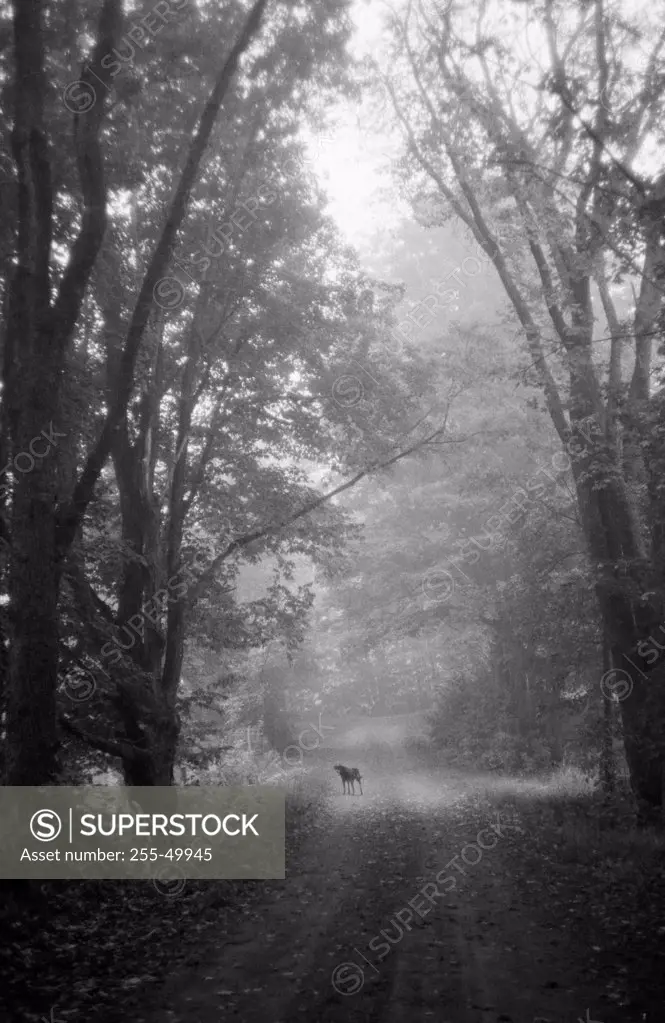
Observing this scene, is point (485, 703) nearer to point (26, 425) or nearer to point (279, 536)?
point (279, 536)

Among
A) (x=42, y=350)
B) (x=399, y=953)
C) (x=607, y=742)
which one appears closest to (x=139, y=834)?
(x=399, y=953)

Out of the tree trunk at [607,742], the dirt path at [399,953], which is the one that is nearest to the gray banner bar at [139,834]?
the dirt path at [399,953]

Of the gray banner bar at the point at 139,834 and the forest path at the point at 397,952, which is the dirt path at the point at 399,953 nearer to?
the forest path at the point at 397,952

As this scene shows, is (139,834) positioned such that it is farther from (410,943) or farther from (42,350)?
(42,350)

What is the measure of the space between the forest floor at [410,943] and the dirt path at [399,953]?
0.9 inches

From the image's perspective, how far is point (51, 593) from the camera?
7.94 metres

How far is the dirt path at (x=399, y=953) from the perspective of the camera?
17.2 feet

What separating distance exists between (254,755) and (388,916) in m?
22.1

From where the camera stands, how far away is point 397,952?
6.49m

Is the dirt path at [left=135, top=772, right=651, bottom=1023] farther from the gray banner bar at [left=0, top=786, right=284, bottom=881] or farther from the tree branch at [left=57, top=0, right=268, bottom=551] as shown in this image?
the tree branch at [left=57, top=0, right=268, bottom=551]

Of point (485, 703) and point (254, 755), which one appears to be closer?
point (485, 703)

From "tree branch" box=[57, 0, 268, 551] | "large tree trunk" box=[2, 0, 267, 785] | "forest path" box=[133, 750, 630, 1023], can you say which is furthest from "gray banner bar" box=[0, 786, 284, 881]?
"tree branch" box=[57, 0, 268, 551]

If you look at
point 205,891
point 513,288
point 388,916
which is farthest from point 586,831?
point 513,288

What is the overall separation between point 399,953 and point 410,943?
33cm
